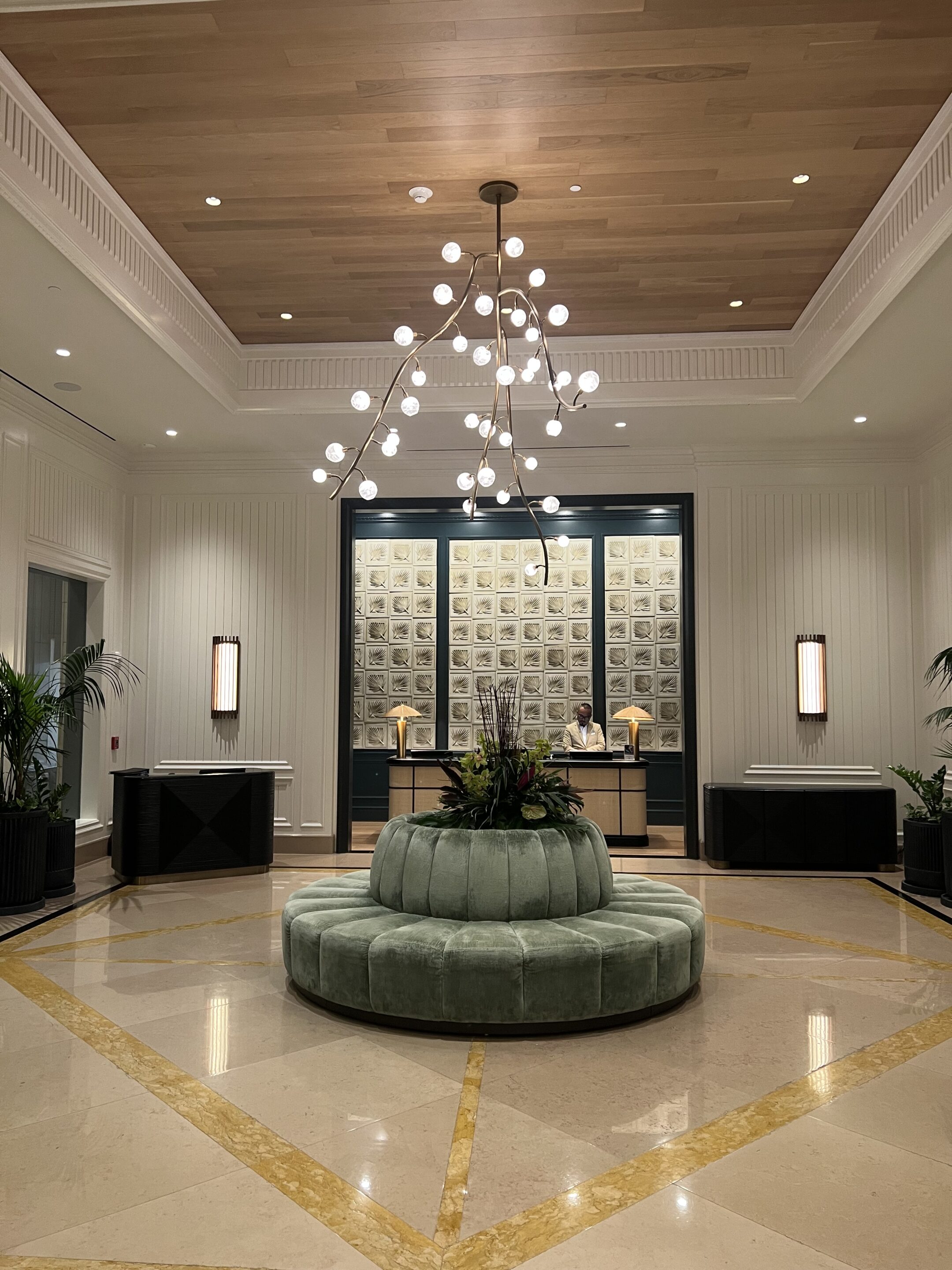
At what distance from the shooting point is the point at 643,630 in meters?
11.4

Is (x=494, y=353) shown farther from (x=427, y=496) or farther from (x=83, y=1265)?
(x=83, y=1265)

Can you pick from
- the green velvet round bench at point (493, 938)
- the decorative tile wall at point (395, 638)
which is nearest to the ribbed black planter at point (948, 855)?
the green velvet round bench at point (493, 938)

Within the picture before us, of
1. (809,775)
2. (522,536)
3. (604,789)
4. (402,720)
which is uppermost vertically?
(522,536)

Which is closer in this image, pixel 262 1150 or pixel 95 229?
pixel 262 1150

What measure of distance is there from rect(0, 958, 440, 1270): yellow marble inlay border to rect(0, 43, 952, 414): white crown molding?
377cm

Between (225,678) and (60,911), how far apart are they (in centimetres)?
312

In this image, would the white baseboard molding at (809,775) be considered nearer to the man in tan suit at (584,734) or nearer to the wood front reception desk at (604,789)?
the wood front reception desk at (604,789)

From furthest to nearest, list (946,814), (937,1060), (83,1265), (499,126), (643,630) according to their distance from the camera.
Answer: (643,630) < (946,814) < (499,126) < (937,1060) < (83,1265)

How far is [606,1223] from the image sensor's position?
2680 millimetres

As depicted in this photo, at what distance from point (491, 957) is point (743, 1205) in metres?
1.52

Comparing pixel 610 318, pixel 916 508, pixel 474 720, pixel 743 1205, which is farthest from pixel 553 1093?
pixel 474 720

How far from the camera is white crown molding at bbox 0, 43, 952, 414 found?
4.66 meters

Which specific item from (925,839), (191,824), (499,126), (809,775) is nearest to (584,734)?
(809,775)

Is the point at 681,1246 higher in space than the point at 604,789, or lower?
lower
